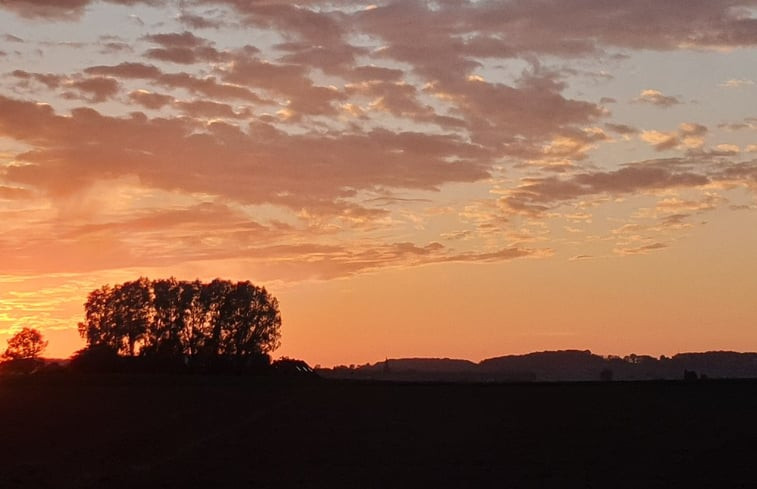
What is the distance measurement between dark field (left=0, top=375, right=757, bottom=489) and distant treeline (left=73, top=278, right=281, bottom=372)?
35.1 m

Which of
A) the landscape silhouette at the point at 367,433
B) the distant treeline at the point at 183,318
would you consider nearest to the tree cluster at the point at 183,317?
the distant treeline at the point at 183,318

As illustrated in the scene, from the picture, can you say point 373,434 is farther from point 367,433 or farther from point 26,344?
point 26,344

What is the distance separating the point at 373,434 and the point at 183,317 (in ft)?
217

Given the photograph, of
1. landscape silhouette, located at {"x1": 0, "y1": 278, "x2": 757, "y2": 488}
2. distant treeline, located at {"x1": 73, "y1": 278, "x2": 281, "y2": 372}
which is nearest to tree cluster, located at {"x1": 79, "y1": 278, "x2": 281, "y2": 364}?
distant treeline, located at {"x1": 73, "y1": 278, "x2": 281, "y2": 372}

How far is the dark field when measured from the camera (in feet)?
133

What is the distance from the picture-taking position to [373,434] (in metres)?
51.6

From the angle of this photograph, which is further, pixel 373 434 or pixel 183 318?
pixel 183 318

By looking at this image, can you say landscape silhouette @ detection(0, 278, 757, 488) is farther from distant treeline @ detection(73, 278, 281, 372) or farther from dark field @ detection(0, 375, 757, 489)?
distant treeline @ detection(73, 278, 281, 372)

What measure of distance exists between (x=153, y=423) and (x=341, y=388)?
1816cm

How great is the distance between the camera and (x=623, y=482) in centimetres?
3862

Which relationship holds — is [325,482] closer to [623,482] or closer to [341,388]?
[623,482]

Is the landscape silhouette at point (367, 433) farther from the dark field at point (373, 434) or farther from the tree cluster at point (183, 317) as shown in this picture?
the tree cluster at point (183, 317)

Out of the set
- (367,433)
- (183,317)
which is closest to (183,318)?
(183,317)

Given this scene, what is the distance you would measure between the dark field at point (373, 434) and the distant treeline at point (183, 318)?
35.1 meters
